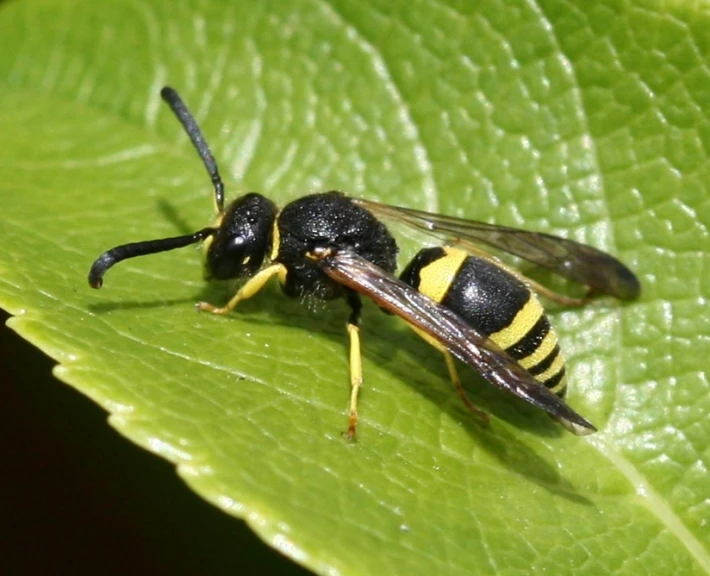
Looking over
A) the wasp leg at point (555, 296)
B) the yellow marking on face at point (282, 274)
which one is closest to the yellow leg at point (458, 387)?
the wasp leg at point (555, 296)

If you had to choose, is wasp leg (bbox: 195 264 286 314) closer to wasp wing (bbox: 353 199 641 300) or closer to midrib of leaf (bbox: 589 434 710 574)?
wasp wing (bbox: 353 199 641 300)

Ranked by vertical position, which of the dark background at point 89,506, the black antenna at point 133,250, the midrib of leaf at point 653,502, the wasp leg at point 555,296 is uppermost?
the wasp leg at point 555,296

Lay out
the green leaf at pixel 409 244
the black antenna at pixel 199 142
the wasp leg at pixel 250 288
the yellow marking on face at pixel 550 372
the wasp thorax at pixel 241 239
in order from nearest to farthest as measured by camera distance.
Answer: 1. the green leaf at pixel 409 244
2. the yellow marking on face at pixel 550 372
3. the wasp leg at pixel 250 288
4. the wasp thorax at pixel 241 239
5. the black antenna at pixel 199 142

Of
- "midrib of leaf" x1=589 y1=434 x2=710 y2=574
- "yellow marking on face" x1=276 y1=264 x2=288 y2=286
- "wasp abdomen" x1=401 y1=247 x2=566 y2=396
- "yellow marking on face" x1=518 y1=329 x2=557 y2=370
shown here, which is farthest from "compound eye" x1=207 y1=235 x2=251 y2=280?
"midrib of leaf" x1=589 y1=434 x2=710 y2=574

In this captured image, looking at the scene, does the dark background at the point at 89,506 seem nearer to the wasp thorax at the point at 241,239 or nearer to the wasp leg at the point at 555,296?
the wasp thorax at the point at 241,239

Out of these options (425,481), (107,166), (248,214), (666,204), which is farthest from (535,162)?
(107,166)

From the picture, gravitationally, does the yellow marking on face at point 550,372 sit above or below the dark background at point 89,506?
above

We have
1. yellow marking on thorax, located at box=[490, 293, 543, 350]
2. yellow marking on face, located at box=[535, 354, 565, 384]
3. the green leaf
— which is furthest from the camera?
yellow marking on thorax, located at box=[490, 293, 543, 350]
